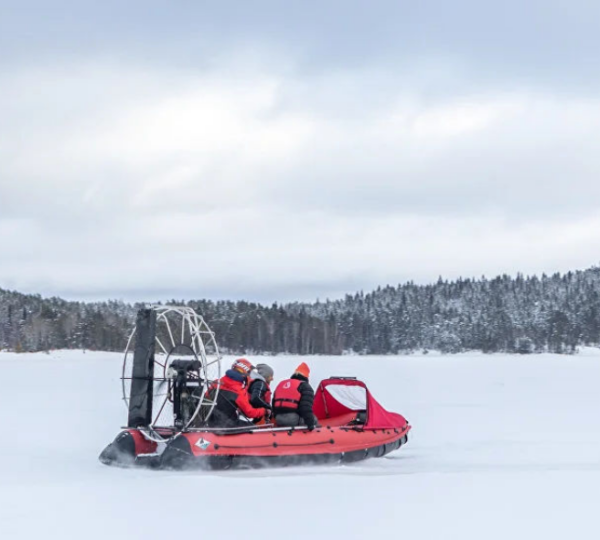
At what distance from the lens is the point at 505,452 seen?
10.3 metres

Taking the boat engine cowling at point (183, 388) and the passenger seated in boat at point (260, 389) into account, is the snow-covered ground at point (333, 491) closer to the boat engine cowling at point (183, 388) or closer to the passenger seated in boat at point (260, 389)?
the boat engine cowling at point (183, 388)

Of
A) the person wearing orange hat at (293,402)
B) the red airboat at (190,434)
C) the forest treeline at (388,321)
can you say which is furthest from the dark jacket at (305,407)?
the forest treeline at (388,321)

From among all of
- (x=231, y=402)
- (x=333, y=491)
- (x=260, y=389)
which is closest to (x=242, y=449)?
(x=231, y=402)

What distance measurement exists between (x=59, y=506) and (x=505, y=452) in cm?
590

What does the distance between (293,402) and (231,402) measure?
72 cm

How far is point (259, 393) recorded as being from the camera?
32.2 ft

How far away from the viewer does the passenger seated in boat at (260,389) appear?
32.1 ft

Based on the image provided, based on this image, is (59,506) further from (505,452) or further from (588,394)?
(588,394)

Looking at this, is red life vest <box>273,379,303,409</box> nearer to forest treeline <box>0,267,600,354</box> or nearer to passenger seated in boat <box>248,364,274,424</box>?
passenger seated in boat <box>248,364,274,424</box>

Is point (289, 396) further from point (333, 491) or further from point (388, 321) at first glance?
point (388, 321)

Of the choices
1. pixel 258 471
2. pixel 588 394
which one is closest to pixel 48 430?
pixel 258 471

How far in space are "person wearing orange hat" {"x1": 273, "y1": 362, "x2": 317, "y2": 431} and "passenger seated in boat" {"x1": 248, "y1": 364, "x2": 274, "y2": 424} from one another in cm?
23

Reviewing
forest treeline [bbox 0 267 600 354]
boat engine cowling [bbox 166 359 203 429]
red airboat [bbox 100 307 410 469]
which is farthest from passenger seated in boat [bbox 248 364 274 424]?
forest treeline [bbox 0 267 600 354]

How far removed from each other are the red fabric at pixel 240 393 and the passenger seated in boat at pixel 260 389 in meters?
0.11
